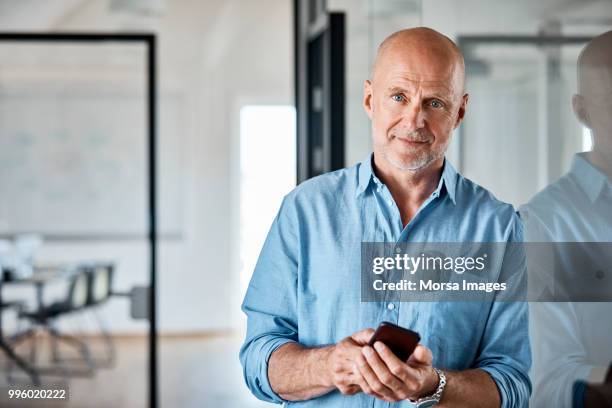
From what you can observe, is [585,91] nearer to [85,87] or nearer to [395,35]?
[395,35]

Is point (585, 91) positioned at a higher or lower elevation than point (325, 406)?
higher

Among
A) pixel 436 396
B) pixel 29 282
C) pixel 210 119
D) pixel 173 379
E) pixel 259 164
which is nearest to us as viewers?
pixel 436 396

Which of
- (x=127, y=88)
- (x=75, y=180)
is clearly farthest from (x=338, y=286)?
(x=127, y=88)

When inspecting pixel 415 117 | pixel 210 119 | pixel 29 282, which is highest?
pixel 210 119

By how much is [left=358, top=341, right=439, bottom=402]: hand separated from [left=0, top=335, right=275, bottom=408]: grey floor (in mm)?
1583

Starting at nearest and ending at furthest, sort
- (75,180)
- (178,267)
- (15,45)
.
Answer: (75,180) → (15,45) → (178,267)

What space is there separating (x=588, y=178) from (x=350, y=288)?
20.4 inches

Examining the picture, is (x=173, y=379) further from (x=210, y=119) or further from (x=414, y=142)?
(x=414, y=142)

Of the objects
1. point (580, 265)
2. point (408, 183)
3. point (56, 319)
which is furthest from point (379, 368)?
point (56, 319)

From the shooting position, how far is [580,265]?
1504 mm

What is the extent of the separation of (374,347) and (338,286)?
0.26 meters

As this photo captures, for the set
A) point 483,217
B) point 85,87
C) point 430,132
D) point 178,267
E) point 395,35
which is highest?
point 85,87

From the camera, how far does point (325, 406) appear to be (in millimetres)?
1365

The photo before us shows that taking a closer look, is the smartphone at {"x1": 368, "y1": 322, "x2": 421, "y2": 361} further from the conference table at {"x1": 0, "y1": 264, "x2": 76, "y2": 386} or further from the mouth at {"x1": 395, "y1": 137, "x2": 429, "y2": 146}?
the conference table at {"x1": 0, "y1": 264, "x2": 76, "y2": 386}
